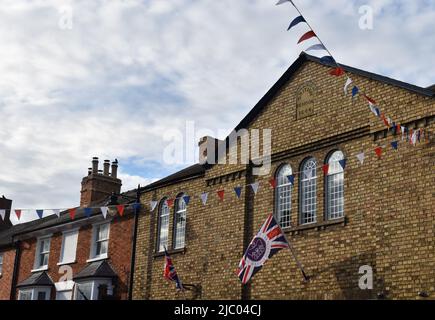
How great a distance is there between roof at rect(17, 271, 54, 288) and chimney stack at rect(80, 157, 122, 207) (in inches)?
151

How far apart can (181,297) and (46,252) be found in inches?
414

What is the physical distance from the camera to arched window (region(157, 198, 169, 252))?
71.6ft

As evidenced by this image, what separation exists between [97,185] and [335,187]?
15.8m

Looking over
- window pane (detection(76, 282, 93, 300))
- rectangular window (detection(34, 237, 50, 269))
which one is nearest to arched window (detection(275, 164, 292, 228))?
window pane (detection(76, 282, 93, 300))

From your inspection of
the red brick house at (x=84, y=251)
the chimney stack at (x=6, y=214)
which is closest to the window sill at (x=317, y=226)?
the red brick house at (x=84, y=251)

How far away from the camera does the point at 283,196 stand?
18125 millimetres

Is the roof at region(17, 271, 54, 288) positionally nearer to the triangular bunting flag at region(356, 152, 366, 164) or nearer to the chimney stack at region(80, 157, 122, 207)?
the chimney stack at region(80, 157, 122, 207)

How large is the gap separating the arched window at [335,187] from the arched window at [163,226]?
6834 millimetres

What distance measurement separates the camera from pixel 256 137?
63.2 ft

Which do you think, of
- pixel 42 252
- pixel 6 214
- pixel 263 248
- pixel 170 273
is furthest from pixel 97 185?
pixel 263 248

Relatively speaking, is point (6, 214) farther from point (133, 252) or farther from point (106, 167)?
point (133, 252)

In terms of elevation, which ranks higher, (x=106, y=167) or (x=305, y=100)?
(x=106, y=167)
